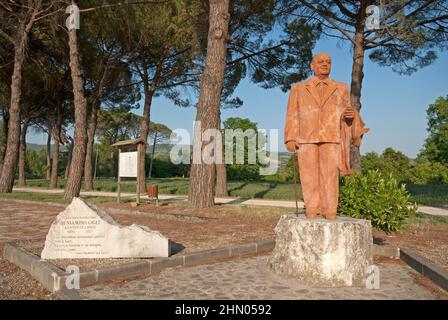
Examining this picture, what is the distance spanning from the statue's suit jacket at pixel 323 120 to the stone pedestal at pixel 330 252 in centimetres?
77

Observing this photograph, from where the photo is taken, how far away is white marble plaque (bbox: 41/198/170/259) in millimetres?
4801

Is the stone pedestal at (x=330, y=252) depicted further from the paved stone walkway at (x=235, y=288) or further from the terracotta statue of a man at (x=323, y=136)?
the terracotta statue of a man at (x=323, y=136)

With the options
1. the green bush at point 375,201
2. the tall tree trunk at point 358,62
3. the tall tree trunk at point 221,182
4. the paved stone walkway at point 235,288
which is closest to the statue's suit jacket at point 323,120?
the paved stone walkway at point 235,288

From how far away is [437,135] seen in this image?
37.5 m

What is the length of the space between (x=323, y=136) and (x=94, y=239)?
3.11 metres

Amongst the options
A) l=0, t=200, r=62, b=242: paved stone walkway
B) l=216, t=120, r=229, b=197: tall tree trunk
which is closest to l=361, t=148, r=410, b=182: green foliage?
l=216, t=120, r=229, b=197: tall tree trunk

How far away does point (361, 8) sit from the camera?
1385cm

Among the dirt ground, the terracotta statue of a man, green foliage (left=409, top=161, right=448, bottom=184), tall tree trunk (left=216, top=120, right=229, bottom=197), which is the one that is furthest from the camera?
green foliage (left=409, top=161, right=448, bottom=184)

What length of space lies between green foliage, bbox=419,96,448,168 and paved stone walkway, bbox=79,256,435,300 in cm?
3648

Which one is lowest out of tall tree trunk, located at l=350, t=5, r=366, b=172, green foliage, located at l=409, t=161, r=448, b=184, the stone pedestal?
the stone pedestal

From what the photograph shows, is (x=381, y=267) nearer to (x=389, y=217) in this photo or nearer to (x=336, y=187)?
(x=336, y=187)

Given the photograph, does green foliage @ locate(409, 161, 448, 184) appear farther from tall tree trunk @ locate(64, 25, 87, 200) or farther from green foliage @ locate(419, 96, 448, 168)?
tall tree trunk @ locate(64, 25, 87, 200)

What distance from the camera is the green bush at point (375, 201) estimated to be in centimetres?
721

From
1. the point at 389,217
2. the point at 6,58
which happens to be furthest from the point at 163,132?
the point at 389,217
